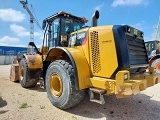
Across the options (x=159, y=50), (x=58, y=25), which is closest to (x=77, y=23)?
(x=58, y=25)

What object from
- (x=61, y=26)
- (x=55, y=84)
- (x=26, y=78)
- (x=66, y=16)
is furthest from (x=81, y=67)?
(x=26, y=78)

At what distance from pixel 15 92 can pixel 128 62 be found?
4082 millimetres

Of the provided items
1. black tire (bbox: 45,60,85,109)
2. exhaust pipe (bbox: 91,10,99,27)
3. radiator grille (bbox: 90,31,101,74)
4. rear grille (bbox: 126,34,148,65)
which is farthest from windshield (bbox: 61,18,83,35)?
rear grille (bbox: 126,34,148,65)

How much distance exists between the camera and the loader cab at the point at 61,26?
17.3ft

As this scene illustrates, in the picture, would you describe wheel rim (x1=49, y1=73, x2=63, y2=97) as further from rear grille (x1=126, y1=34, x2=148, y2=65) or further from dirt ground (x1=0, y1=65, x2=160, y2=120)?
rear grille (x1=126, y1=34, x2=148, y2=65)

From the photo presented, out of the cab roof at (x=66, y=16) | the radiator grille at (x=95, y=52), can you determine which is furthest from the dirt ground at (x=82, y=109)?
the cab roof at (x=66, y=16)

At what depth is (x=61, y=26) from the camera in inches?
211

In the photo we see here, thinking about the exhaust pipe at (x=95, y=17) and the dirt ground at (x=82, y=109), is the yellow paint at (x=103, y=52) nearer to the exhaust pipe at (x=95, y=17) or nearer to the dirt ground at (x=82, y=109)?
the exhaust pipe at (x=95, y=17)

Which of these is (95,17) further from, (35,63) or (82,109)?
(35,63)

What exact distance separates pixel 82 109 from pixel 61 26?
2.57 metres

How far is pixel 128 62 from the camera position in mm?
3475

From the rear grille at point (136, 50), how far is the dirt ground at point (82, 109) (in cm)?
120

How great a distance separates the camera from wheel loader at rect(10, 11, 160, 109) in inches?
133

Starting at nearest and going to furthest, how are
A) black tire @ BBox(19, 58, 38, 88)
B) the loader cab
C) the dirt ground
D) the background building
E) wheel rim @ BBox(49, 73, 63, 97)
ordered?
the dirt ground < wheel rim @ BBox(49, 73, 63, 97) < the loader cab < black tire @ BBox(19, 58, 38, 88) < the background building
